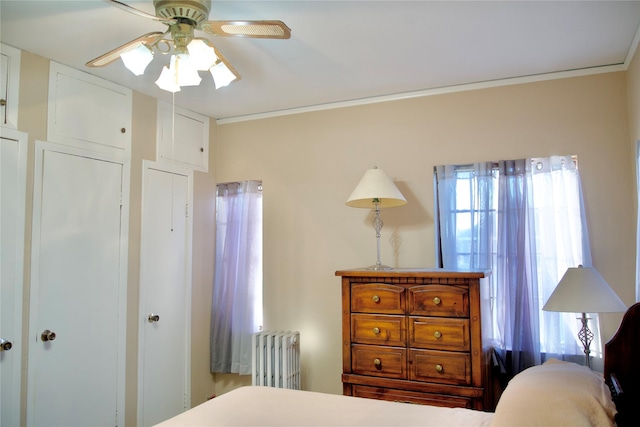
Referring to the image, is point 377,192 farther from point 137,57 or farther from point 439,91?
point 137,57

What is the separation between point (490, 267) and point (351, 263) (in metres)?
1.01

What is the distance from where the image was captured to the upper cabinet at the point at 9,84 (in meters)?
2.43

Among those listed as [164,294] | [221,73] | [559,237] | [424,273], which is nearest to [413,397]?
[424,273]

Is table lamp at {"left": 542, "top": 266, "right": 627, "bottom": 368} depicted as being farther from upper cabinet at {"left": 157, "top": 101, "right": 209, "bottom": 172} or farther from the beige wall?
upper cabinet at {"left": 157, "top": 101, "right": 209, "bottom": 172}

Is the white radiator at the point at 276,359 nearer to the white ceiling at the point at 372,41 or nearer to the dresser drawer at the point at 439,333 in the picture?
the dresser drawer at the point at 439,333

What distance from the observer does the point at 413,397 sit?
258cm

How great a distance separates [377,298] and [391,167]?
110cm

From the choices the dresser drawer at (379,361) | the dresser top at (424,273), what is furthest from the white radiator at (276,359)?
the dresser top at (424,273)

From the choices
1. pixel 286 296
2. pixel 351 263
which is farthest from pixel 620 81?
pixel 286 296

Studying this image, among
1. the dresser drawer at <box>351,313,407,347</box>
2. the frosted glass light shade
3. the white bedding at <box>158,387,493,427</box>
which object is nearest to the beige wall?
the dresser drawer at <box>351,313,407,347</box>

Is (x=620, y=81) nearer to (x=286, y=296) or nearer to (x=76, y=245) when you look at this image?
(x=286, y=296)

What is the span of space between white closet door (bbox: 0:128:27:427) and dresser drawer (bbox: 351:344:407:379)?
1.92 m

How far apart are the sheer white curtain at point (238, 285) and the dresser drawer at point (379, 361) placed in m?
1.25

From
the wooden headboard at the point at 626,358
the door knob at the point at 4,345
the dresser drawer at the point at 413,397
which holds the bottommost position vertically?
the dresser drawer at the point at 413,397
